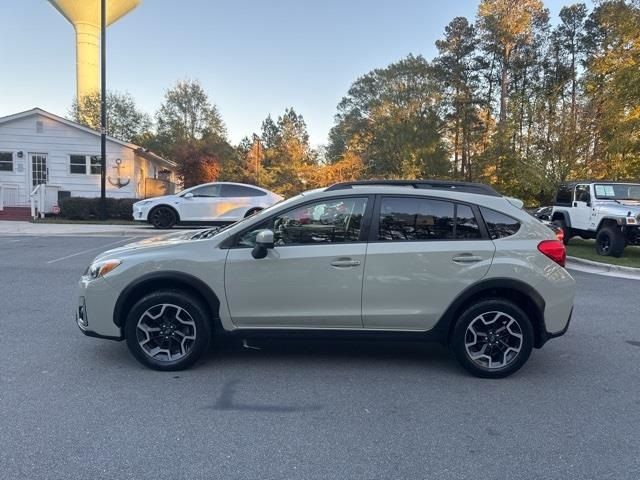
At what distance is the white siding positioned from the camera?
22516 millimetres

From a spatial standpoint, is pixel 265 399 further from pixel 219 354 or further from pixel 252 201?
pixel 252 201

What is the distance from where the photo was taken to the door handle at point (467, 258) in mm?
4262

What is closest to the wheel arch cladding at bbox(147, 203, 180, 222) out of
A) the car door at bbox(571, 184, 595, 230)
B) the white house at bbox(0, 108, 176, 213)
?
the white house at bbox(0, 108, 176, 213)

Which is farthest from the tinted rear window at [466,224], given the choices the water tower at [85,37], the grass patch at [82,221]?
the water tower at [85,37]

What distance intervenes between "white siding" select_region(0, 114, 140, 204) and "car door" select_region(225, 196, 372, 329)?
70.9ft

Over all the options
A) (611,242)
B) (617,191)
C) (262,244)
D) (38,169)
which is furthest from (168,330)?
(38,169)

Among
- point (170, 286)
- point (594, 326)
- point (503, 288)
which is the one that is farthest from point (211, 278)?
point (594, 326)

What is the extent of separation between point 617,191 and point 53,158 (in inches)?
891

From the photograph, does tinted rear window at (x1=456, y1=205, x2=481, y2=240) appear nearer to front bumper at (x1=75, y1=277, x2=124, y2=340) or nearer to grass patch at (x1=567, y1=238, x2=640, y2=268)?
front bumper at (x1=75, y1=277, x2=124, y2=340)

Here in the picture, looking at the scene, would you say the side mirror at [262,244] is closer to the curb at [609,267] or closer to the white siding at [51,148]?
the curb at [609,267]

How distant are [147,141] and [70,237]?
30901 mm

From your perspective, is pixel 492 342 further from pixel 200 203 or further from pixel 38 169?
pixel 38 169

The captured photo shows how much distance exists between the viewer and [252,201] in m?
16.0

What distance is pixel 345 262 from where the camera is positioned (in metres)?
4.26
